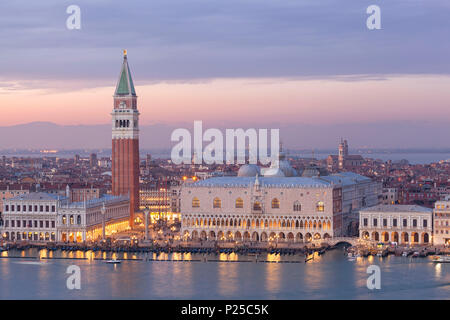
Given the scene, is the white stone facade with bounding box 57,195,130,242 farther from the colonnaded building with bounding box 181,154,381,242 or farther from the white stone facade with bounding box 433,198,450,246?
the white stone facade with bounding box 433,198,450,246

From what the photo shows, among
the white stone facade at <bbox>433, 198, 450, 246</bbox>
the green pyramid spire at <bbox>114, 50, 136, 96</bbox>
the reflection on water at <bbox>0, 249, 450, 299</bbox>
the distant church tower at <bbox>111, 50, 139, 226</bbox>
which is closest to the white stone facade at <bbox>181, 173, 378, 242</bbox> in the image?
the reflection on water at <bbox>0, 249, 450, 299</bbox>

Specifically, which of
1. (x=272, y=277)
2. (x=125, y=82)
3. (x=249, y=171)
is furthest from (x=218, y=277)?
(x=125, y=82)

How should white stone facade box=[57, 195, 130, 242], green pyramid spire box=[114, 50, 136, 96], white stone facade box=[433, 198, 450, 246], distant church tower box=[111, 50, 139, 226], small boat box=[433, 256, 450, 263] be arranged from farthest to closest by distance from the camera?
distant church tower box=[111, 50, 139, 226], green pyramid spire box=[114, 50, 136, 96], white stone facade box=[57, 195, 130, 242], white stone facade box=[433, 198, 450, 246], small boat box=[433, 256, 450, 263]

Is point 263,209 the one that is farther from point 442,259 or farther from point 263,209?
point 442,259

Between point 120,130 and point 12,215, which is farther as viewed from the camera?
point 120,130

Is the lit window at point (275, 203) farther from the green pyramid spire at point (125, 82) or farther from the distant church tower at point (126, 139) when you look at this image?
the green pyramid spire at point (125, 82)
